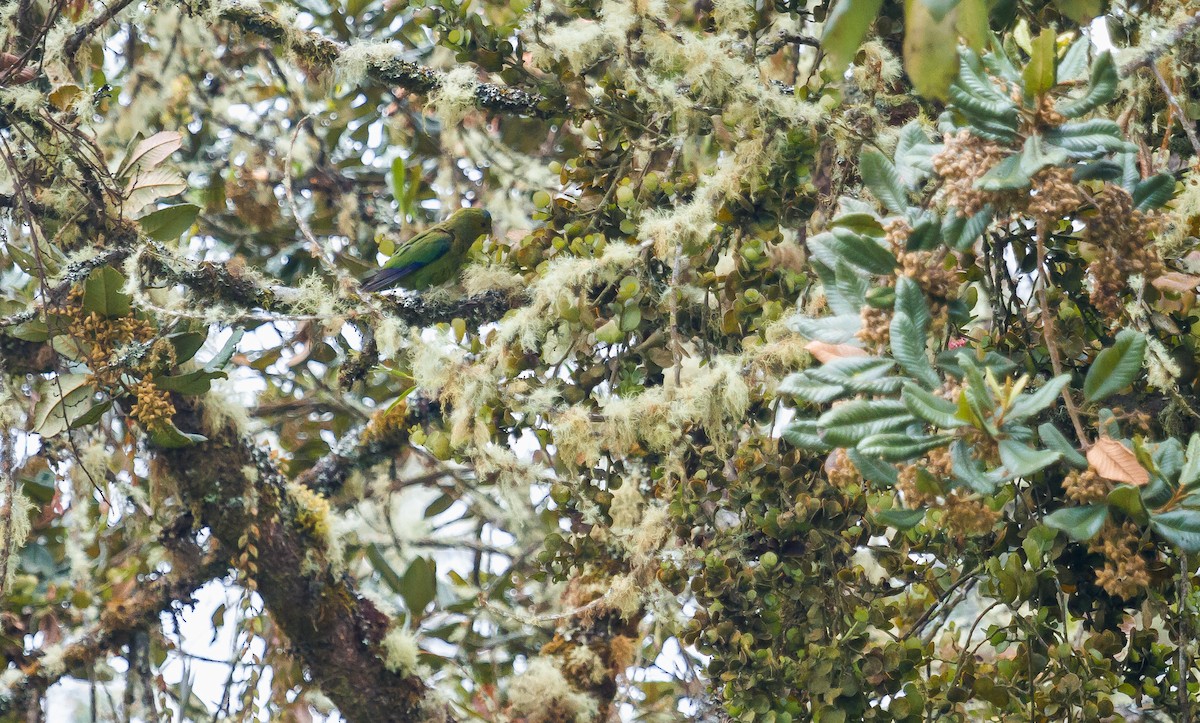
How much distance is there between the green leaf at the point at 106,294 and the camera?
180cm

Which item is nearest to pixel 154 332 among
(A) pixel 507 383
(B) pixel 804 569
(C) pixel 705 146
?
(A) pixel 507 383

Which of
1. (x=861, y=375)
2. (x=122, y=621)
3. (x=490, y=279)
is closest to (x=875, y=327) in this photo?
(x=861, y=375)

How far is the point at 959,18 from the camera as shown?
2.48 feet

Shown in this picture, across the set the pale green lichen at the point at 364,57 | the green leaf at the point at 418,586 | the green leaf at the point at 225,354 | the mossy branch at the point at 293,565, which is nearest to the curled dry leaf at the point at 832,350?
the green leaf at the point at 225,354

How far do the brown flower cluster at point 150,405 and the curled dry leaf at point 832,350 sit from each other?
3.97 feet

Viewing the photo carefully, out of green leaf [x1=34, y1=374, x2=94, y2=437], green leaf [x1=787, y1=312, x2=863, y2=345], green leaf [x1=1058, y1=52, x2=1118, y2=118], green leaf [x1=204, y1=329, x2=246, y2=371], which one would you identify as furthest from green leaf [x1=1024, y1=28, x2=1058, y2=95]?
green leaf [x1=34, y1=374, x2=94, y2=437]

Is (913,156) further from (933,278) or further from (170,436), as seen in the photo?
(170,436)

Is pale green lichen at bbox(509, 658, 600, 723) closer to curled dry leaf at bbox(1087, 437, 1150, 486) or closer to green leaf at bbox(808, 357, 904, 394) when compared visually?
green leaf at bbox(808, 357, 904, 394)

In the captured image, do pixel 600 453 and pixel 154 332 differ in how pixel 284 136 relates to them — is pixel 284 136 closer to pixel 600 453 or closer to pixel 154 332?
pixel 154 332

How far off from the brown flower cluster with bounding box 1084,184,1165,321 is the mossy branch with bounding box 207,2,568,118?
1.17 meters

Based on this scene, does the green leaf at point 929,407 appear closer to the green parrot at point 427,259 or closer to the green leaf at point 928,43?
the green leaf at point 928,43

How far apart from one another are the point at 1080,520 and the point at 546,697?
4.09 feet

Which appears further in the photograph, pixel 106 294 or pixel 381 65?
pixel 381 65

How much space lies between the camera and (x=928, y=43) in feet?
2.45
